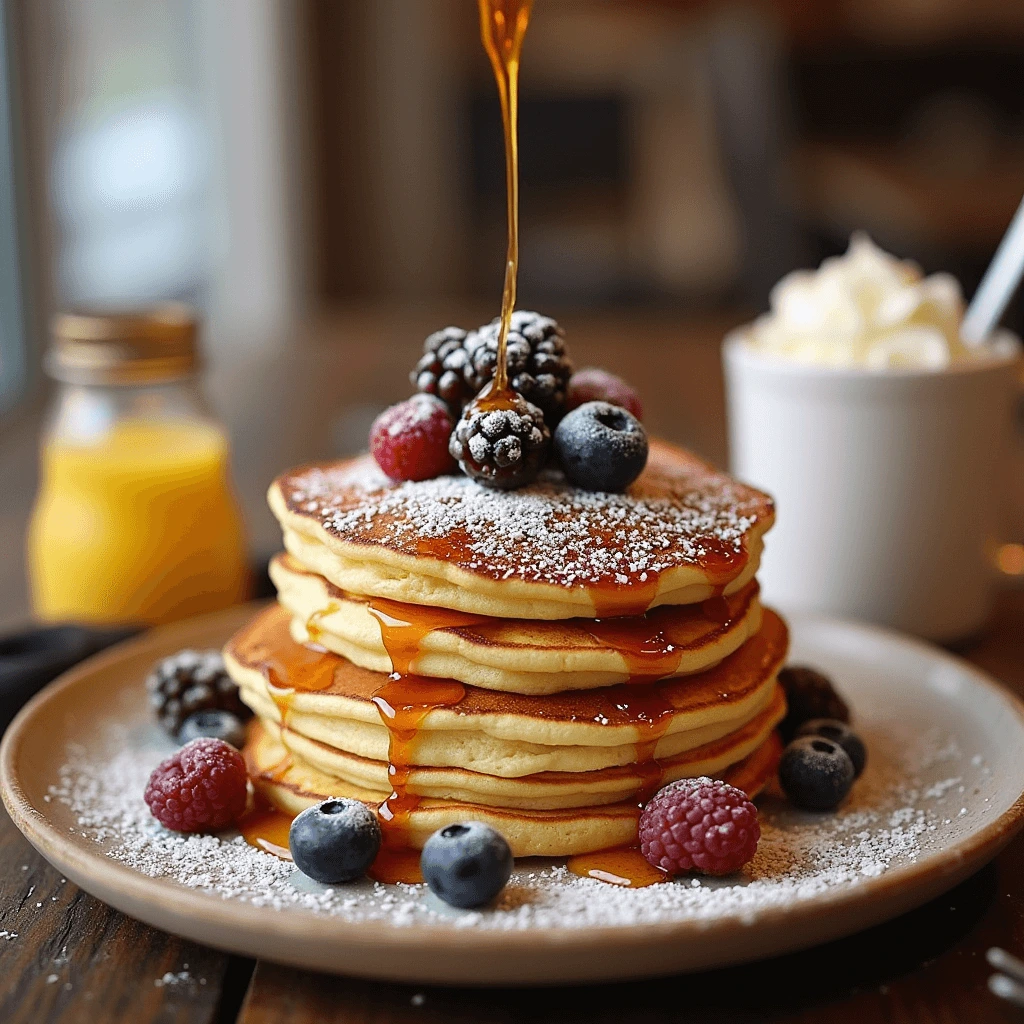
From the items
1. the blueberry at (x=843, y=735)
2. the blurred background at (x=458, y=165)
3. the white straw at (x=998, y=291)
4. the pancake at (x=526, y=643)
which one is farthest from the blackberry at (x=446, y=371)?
the blurred background at (x=458, y=165)

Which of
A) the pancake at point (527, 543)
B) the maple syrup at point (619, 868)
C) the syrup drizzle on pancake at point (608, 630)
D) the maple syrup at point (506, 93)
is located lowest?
the maple syrup at point (619, 868)

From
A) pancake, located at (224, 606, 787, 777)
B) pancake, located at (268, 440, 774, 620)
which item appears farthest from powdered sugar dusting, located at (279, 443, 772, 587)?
pancake, located at (224, 606, 787, 777)

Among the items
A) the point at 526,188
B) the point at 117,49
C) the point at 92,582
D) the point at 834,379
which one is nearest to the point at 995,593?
the point at 834,379

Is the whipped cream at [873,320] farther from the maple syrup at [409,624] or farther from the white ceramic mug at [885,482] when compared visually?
the maple syrup at [409,624]

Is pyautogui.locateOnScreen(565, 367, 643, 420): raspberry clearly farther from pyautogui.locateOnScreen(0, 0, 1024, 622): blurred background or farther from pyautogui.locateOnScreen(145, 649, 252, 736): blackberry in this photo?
pyautogui.locateOnScreen(0, 0, 1024, 622): blurred background

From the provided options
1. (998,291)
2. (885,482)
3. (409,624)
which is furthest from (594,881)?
(998,291)

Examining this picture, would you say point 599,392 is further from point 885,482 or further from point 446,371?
point 885,482

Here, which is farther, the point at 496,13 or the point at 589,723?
the point at 496,13

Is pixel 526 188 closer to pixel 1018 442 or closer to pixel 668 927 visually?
pixel 1018 442
